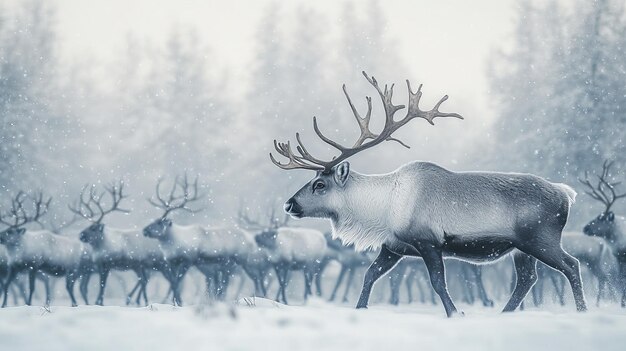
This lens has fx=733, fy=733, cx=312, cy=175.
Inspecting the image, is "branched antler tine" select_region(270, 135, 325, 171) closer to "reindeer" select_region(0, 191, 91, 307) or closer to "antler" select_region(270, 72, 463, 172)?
"antler" select_region(270, 72, 463, 172)

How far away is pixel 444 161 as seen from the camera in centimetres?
2403

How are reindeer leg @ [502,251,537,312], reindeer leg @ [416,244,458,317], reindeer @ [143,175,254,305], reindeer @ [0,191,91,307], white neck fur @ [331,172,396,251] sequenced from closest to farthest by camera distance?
reindeer leg @ [416,244,458,317], white neck fur @ [331,172,396,251], reindeer leg @ [502,251,537,312], reindeer @ [0,191,91,307], reindeer @ [143,175,254,305]

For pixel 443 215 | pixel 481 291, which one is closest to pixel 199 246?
pixel 481 291

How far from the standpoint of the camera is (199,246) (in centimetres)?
1478

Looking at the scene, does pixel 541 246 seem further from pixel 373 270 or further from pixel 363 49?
pixel 363 49

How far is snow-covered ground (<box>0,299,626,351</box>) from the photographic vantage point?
3.54m

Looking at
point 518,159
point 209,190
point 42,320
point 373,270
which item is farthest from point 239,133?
point 42,320

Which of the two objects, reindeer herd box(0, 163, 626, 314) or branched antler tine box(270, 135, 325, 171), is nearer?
branched antler tine box(270, 135, 325, 171)

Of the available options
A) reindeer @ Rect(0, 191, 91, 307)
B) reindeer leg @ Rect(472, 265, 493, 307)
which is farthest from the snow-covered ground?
reindeer @ Rect(0, 191, 91, 307)

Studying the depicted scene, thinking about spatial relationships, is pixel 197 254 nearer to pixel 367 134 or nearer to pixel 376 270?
pixel 367 134

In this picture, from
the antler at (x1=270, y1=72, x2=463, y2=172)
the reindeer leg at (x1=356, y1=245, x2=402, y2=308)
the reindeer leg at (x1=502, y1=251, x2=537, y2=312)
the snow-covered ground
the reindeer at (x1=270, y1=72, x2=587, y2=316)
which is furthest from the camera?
the antler at (x1=270, y1=72, x2=463, y2=172)

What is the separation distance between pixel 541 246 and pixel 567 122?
42.1 feet

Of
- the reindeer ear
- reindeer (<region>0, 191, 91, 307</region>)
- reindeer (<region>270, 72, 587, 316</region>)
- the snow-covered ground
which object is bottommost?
reindeer (<region>0, 191, 91, 307</region>)

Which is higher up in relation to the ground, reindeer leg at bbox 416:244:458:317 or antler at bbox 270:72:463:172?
antler at bbox 270:72:463:172
